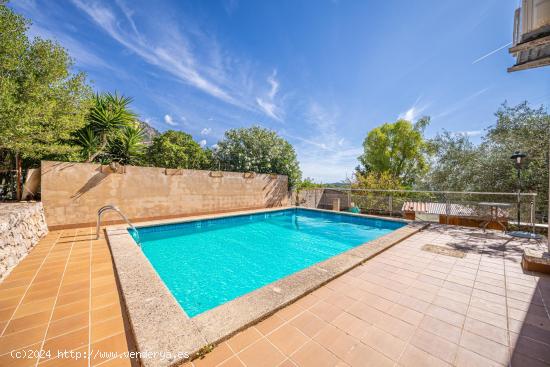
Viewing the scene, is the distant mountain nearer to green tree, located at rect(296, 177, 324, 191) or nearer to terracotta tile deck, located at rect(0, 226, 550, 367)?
terracotta tile deck, located at rect(0, 226, 550, 367)

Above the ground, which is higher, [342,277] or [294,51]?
[294,51]

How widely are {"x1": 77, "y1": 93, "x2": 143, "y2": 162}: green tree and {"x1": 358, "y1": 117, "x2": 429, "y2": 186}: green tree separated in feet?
65.3

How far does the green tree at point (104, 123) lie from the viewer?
23.3 ft

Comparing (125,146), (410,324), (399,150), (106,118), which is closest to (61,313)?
(410,324)

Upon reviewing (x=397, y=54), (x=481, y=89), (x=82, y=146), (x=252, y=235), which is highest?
(x=397, y=54)

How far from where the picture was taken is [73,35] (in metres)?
6.36

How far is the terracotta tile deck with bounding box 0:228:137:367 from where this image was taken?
1.55 m

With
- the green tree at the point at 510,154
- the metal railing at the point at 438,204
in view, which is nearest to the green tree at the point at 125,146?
the metal railing at the point at 438,204

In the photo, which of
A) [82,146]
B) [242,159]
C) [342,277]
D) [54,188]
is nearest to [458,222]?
[342,277]

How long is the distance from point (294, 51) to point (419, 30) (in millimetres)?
4997

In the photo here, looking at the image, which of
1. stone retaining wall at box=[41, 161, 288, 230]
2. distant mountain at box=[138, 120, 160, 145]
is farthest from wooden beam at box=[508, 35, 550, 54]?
distant mountain at box=[138, 120, 160, 145]

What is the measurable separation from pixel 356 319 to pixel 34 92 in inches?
340

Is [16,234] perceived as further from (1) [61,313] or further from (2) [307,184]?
(2) [307,184]

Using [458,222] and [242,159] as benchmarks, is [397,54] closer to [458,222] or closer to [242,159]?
[458,222]
